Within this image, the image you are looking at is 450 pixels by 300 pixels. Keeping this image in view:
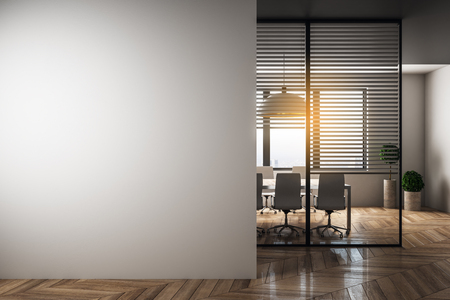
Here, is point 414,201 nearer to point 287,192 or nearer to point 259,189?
point 287,192

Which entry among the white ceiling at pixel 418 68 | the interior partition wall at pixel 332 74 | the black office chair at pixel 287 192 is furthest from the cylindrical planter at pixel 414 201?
the black office chair at pixel 287 192

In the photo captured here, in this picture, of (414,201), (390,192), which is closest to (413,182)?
(414,201)

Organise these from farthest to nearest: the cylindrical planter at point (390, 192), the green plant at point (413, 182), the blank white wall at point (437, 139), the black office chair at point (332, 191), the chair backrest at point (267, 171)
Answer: the cylindrical planter at point (390, 192) → the green plant at point (413, 182) → the blank white wall at point (437, 139) → the chair backrest at point (267, 171) → the black office chair at point (332, 191)

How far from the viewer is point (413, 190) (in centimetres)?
707

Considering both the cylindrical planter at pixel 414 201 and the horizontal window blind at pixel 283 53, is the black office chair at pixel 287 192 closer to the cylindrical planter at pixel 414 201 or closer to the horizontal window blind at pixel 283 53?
the horizontal window blind at pixel 283 53

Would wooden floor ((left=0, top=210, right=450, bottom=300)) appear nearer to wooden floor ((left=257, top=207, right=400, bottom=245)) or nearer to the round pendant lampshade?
wooden floor ((left=257, top=207, right=400, bottom=245))

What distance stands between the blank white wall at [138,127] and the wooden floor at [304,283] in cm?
20

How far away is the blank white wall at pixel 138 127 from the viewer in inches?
124

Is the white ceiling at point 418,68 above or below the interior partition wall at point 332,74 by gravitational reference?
above

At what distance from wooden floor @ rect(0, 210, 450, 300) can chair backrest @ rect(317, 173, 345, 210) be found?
1.05 meters

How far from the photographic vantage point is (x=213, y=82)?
3.15 meters

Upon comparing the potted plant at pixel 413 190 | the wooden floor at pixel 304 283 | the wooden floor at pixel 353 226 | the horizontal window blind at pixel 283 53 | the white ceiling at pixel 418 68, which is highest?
the white ceiling at pixel 418 68

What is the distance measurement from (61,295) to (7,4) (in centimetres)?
277

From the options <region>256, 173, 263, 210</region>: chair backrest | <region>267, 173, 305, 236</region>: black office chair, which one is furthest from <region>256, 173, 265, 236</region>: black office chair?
<region>267, 173, 305, 236</region>: black office chair
